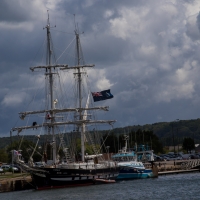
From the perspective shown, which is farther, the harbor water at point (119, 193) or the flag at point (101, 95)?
the flag at point (101, 95)

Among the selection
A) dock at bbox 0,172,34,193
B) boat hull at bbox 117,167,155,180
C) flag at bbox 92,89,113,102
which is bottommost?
dock at bbox 0,172,34,193

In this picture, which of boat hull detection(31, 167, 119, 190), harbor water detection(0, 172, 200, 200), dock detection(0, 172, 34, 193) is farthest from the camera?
boat hull detection(31, 167, 119, 190)

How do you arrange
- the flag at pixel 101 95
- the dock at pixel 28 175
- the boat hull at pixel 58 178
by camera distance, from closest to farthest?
the dock at pixel 28 175 → the boat hull at pixel 58 178 → the flag at pixel 101 95

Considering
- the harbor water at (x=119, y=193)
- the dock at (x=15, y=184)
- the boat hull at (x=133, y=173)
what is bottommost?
the harbor water at (x=119, y=193)

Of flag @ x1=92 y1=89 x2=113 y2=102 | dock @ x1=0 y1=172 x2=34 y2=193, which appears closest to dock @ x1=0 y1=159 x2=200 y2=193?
dock @ x1=0 y1=172 x2=34 y2=193

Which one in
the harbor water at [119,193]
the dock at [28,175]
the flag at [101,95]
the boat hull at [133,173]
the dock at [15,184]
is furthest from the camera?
the boat hull at [133,173]

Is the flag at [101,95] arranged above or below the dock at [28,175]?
above

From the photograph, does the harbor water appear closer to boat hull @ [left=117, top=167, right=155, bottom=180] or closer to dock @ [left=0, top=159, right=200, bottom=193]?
dock @ [left=0, top=159, right=200, bottom=193]

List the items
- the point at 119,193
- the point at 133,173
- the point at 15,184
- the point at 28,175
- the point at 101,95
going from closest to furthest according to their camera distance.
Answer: the point at 119,193, the point at 15,184, the point at 101,95, the point at 28,175, the point at 133,173

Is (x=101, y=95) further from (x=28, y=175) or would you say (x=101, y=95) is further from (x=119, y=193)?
(x=119, y=193)

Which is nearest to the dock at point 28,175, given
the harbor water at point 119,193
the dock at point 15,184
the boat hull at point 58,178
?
the dock at point 15,184

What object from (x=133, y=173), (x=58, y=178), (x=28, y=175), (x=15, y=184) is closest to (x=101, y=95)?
(x=133, y=173)

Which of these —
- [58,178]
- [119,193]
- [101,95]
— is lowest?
[119,193]

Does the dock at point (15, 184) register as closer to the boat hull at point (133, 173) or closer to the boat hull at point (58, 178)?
the boat hull at point (58, 178)
